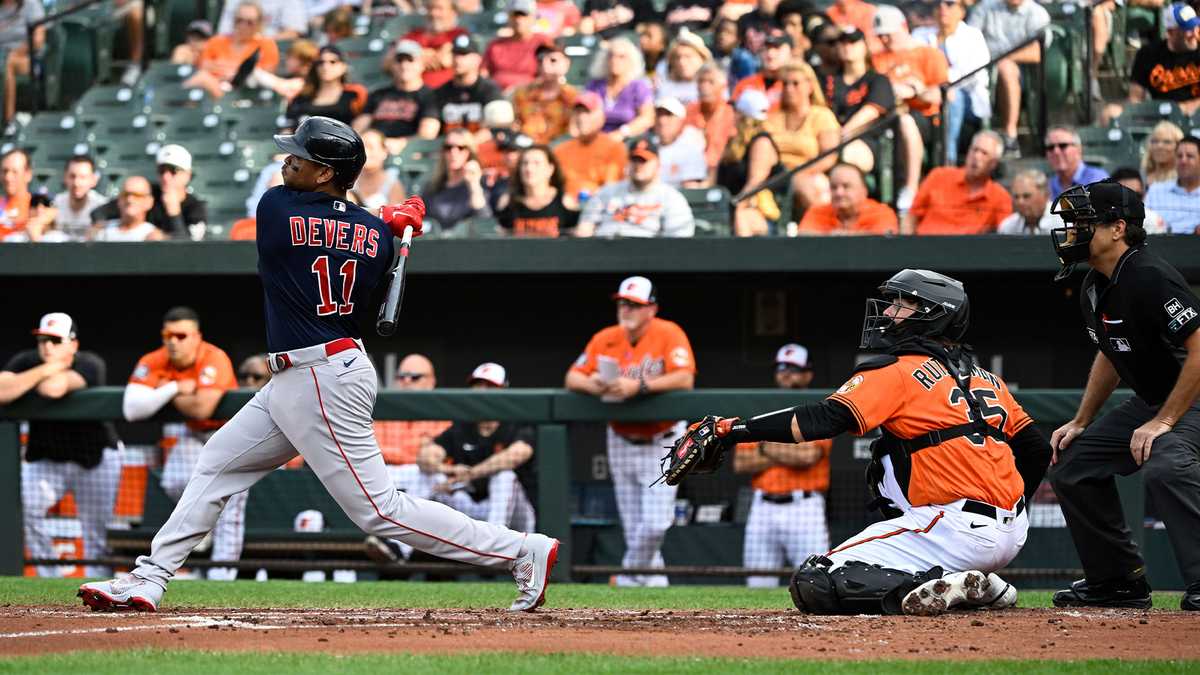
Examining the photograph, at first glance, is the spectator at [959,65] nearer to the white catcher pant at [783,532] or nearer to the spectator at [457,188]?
the white catcher pant at [783,532]

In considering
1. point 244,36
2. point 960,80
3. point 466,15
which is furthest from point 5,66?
point 960,80

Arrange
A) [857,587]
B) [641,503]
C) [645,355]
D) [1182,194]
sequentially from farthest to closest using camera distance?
[1182,194] < [645,355] < [641,503] < [857,587]

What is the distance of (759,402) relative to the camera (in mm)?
7836

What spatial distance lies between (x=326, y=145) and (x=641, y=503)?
328cm

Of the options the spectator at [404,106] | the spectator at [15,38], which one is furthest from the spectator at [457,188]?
the spectator at [15,38]

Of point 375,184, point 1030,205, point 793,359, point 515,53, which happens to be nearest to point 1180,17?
point 1030,205

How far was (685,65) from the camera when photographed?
1127 centimetres

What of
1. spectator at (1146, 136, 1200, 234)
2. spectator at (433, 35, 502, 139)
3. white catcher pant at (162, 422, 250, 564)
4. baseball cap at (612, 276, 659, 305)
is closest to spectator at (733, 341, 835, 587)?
baseball cap at (612, 276, 659, 305)

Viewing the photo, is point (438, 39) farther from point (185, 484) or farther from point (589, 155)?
point (185, 484)

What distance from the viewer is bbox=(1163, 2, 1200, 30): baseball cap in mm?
9516

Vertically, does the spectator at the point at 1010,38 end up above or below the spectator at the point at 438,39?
below

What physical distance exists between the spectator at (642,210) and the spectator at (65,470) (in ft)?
10.4

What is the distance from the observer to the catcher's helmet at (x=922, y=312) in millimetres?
5660

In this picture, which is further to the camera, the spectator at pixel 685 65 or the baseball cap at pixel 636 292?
the spectator at pixel 685 65
